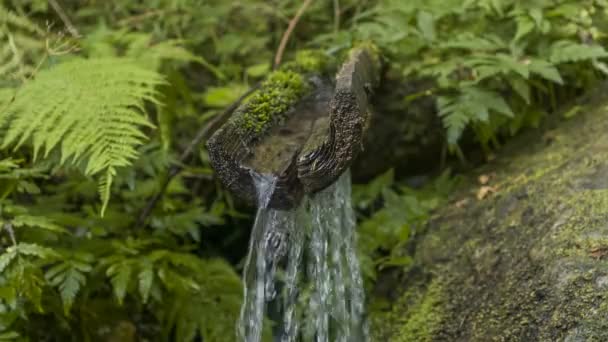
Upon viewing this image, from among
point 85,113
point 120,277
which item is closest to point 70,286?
point 120,277

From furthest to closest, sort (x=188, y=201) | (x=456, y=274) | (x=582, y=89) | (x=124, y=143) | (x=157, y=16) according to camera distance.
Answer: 1. (x=157, y=16)
2. (x=188, y=201)
3. (x=582, y=89)
4. (x=456, y=274)
5. (x=124, y=143)

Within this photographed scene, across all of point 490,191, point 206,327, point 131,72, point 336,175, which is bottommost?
point 206,327

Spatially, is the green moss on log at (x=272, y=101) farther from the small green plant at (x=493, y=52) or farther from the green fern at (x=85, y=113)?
the small green plant at (x=493, y=52)

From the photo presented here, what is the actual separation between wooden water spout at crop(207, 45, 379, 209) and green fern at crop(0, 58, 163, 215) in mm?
389

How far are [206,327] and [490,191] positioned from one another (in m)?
1.52

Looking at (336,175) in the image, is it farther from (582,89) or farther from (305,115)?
(582,89)

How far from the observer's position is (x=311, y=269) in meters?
2.49

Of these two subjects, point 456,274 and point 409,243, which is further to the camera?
point 409,243

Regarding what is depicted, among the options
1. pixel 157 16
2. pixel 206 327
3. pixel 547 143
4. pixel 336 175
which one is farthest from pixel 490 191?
pixel 157 16

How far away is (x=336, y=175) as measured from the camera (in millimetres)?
1985

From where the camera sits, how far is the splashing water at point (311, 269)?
7.49 feet

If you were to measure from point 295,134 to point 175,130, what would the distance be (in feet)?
5.23

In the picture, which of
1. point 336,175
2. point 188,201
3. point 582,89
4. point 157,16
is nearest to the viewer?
point 336,175

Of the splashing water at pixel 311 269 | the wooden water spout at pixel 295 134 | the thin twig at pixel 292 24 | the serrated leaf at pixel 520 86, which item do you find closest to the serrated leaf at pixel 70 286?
the splashing water at pixel 311 269
